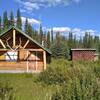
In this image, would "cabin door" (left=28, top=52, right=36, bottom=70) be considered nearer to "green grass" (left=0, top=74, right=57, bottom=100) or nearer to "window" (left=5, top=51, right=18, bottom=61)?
"window" (left=5, top=51, right=18, bottom=61)

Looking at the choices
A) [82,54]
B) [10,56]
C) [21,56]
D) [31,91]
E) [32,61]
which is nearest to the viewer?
[31,91]

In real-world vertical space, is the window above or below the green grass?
above

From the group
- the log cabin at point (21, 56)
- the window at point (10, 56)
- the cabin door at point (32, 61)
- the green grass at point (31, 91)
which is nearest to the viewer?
the green grass at point (31, 91)

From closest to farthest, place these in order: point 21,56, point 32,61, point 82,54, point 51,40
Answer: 1. point 32,61
2. point 21,56
3. point 82,54
4. point 51,40

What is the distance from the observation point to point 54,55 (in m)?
88.6

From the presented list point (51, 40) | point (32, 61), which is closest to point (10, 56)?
point (32, 61)

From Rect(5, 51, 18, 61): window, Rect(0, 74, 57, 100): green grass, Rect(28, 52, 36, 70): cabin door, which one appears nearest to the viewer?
Rect(0, 74, 57, 100): green grass

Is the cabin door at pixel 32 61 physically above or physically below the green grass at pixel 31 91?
above

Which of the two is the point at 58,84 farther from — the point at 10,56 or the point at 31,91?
the point at 10,56

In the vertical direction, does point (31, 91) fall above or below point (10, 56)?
below

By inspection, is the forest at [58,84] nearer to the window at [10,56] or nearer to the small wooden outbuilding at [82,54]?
the window at [10,56]

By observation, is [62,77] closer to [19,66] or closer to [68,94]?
[68,94]

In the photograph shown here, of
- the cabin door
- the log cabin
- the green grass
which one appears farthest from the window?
the green grass

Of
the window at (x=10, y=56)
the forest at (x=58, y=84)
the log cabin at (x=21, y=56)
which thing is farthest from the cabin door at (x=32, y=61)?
the forest at (x=58, y=84)
